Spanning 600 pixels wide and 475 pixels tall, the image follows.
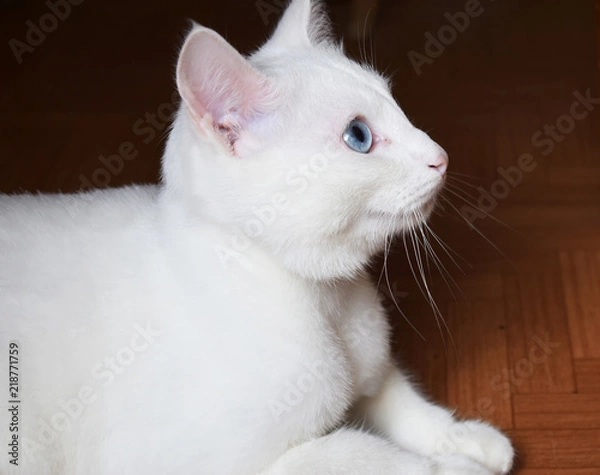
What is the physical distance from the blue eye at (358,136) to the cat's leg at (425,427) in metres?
0.40

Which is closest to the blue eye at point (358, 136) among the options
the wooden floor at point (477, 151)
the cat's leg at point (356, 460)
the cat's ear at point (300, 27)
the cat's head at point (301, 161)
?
the cat's head at point (301, 161)

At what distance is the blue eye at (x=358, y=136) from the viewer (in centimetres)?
89

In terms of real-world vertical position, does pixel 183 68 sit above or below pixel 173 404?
above

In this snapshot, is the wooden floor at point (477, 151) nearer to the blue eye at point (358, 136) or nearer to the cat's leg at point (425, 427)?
the cat's leg at point (425, 427)

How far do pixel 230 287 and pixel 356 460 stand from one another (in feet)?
0.83

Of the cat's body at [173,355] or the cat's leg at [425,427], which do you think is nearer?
Result: the cat's body at [173,355]

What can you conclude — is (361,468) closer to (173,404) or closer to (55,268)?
(173,404)

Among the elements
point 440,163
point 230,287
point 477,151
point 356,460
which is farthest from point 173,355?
point 477,151

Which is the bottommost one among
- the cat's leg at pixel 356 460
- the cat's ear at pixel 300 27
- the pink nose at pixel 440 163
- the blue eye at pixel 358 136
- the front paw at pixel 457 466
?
the front paw at pixel 457 466

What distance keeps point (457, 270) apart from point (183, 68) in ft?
2.45

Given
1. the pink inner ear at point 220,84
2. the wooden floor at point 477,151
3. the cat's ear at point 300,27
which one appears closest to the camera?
the pink inner ear at point 220,84

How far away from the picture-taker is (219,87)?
84 cm

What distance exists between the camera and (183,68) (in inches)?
31.5

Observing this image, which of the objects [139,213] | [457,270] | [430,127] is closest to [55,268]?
[139,213]
